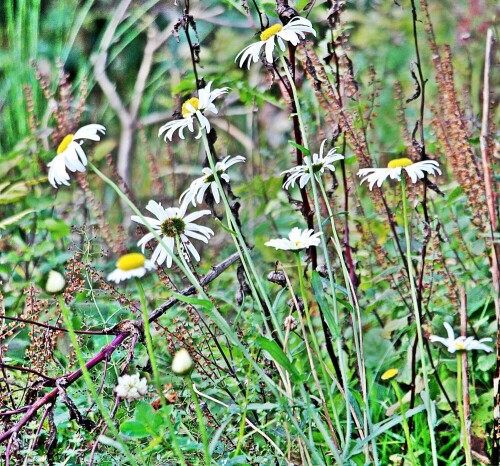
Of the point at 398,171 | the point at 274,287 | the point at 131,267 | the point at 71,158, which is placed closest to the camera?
the point at 131,267

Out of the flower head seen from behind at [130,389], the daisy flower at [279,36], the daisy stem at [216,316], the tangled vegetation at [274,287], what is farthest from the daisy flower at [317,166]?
the flower head seen from behind at [130,389]

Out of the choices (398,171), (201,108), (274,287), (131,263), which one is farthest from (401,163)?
(274,287)

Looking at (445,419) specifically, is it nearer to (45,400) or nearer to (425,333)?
(425,333)

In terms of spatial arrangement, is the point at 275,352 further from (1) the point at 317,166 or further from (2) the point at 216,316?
(1) the point at 317,166

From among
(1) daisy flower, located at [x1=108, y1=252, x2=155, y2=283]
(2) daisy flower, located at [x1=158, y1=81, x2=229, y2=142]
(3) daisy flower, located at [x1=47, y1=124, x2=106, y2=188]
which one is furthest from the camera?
(2) daisy flower, located at [x1=158, y1=81, x2=229, y2=142]

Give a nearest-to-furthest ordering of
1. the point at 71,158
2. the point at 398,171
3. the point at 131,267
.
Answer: the point at 131,267 < the point at 71,158 < the point at 398,171

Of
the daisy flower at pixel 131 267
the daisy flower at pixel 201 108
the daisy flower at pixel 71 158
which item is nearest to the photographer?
the daisy flower at pixel 131 267

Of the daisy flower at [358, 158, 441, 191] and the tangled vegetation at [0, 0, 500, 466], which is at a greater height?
the daisy flower at [358, 158, 441, 191]

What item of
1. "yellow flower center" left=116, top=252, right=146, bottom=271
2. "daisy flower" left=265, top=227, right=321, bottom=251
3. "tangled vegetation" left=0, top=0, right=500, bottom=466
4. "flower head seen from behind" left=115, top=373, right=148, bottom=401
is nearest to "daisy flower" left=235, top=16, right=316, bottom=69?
"tangled vegetation" left=0, top=0, right=500, bottom=466

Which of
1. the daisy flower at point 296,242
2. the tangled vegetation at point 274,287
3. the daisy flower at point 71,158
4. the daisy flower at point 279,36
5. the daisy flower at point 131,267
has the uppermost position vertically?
the daisy flower at point 279,36

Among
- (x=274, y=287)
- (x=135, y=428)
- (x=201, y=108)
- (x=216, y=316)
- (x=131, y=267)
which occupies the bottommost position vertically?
(x=274, y=287)

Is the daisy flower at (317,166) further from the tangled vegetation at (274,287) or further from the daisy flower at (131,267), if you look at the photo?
the daisy flower at (131,267)

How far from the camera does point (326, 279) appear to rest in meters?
1.32

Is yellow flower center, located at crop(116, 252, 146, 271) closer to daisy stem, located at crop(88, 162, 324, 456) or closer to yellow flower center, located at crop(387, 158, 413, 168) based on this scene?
daisy stem, located at crop(88, 162, 324, 456)
